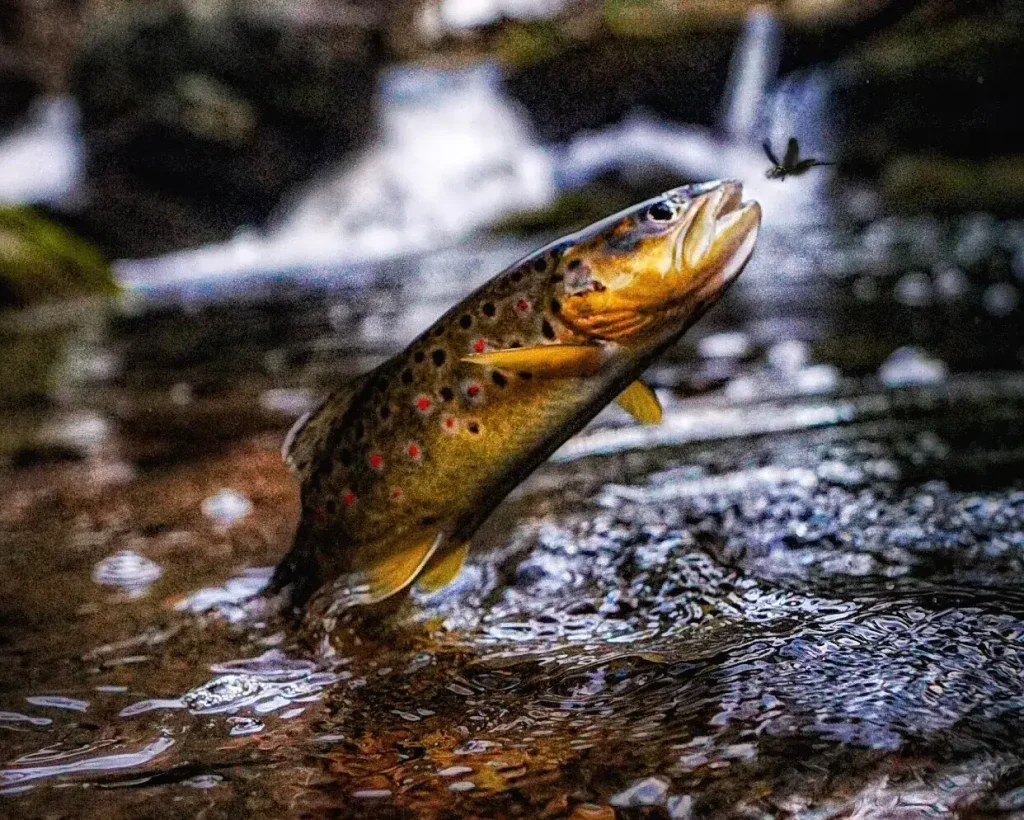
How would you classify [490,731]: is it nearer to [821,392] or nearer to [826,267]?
[821,392]

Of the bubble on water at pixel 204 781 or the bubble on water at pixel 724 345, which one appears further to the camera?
the bubble on water at pixel 724 345

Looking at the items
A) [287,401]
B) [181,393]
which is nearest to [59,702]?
[287,401]

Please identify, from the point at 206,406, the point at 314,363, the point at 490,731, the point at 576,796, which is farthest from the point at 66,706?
the point at 314,363

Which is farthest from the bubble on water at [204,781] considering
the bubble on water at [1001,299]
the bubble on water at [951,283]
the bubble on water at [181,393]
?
the bubble on water at [951,283]

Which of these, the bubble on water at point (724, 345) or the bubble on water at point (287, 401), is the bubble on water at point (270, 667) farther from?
the bubble on water at point (724, 345)

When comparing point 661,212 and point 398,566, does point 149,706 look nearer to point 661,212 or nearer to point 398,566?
point 398,566

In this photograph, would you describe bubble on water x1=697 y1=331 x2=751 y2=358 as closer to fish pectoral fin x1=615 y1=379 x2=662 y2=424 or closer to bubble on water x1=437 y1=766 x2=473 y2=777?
fish pectoral fin x1=615 y1=379 x2=662 y2=424
